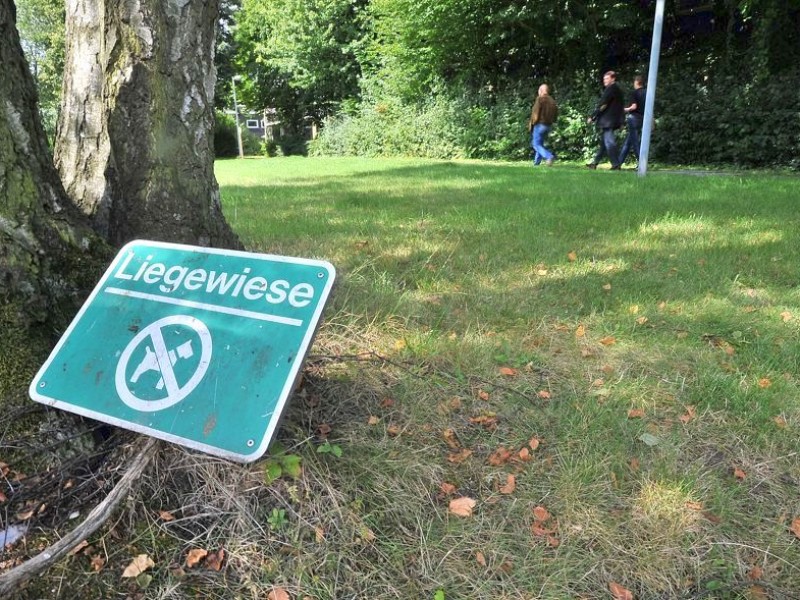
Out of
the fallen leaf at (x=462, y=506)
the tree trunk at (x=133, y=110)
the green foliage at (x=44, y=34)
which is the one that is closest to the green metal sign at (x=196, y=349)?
the fallen leaf at (x=462, y=506)

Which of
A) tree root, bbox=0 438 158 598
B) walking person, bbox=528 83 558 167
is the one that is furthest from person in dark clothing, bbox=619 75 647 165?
tree root, bbox=0 438 158 598

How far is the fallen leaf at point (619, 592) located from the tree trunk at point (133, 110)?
2.21 metres

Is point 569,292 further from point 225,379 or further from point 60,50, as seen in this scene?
point 60,50

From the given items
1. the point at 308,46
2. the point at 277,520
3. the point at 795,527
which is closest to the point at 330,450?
the point at 277,520

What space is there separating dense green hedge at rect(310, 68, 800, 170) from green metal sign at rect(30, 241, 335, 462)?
12.5 m

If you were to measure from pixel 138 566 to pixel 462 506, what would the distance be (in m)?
0.91

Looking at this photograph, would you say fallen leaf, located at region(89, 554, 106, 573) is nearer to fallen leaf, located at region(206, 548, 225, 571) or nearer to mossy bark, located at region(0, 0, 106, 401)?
fallen leaf, located at region(206, 548, 225, 571)

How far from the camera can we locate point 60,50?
3055 cm

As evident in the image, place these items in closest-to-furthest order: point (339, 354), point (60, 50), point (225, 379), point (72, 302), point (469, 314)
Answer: point (225, 379)
point (72, 302)
point (339, 354)
point (469, 314)
point (60, 50)

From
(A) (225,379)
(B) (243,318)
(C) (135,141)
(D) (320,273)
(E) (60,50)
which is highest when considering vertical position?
(E) (60,50)

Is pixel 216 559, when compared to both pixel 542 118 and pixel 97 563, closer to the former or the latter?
pixel 97 563

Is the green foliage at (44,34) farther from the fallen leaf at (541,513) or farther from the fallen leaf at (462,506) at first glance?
the fallen leaf at (541,513)

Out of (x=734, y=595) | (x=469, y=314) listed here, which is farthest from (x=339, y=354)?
(x=734, y=595)

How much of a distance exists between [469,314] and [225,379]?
1.75 meters
